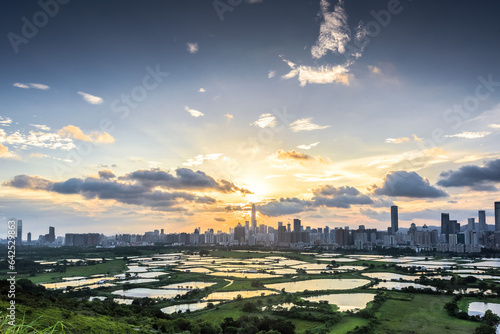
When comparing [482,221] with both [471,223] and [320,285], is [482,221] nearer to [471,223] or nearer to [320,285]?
[471,223]

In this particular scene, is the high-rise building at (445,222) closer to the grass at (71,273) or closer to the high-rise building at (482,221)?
the high-rise building at (482,221)

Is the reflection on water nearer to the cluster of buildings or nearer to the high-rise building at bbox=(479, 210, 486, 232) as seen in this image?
the cluster of buildings

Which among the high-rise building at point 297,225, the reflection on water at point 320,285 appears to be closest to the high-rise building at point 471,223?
the high-rise building at point 297,225

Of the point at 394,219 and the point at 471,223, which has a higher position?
the point at 394,219

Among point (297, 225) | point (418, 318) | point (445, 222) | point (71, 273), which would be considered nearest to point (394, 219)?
point (445, 222)

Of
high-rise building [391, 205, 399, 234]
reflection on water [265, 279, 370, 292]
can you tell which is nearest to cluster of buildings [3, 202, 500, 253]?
high-rise building [391, 205, 399, 234]

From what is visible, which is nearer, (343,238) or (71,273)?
(71,273)

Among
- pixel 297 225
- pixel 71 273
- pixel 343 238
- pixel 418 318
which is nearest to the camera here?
pixel 418 318

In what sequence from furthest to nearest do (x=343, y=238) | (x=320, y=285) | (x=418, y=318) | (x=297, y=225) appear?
(x=297, y=225) → (x=343, y=238) → (x=320, y=285) → (x=418, y=318)

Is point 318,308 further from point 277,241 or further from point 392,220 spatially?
point 392,220
